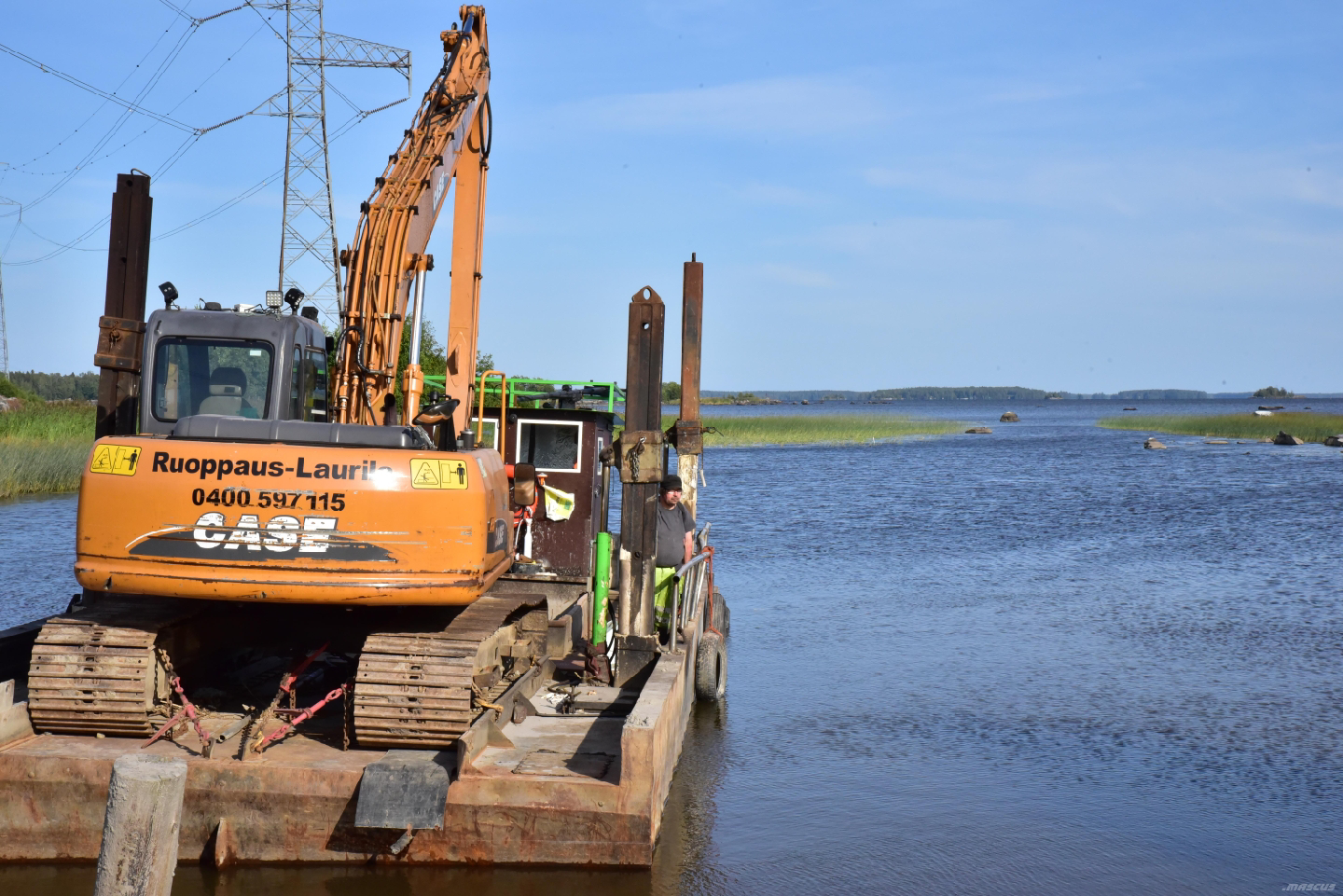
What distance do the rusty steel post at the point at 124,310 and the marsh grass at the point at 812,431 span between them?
49.9 m

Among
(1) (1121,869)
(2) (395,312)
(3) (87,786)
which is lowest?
(1) (1121,869)

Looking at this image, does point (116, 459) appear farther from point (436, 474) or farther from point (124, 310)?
point (124, 310)

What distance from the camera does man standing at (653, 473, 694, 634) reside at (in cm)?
1087

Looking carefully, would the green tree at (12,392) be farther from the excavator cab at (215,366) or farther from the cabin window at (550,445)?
the excavator cab at (215,366)

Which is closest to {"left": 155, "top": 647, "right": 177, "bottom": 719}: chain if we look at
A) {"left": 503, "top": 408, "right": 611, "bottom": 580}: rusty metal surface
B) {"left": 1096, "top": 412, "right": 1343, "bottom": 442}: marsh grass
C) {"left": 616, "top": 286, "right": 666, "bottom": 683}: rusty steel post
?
{"left": 616, "top": 286, "right": 666, "bottom": 683}: rusty steel post

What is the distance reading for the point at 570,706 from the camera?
9086 millimetres

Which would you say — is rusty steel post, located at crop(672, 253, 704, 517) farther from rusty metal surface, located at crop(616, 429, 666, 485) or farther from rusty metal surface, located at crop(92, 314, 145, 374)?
rusty metal surface, located at crop(92, 314, 145, 374)

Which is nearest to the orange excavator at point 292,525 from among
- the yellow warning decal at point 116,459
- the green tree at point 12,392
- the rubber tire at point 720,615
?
the yellow warning decal at point 116,459

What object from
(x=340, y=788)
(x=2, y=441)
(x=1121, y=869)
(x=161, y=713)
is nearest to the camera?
(x=340, y=788)

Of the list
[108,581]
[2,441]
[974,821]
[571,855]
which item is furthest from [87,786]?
[2,441]

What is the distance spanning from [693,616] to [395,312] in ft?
15.2

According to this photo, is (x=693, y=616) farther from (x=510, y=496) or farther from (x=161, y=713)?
(x=161, y=713)

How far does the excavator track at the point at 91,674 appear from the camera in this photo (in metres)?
7.04

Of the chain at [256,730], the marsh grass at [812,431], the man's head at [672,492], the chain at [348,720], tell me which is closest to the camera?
the chain at [256,730]
